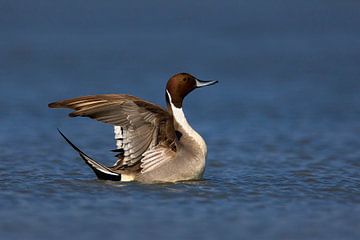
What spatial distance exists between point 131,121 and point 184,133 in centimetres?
77

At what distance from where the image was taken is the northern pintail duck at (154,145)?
30.0ft

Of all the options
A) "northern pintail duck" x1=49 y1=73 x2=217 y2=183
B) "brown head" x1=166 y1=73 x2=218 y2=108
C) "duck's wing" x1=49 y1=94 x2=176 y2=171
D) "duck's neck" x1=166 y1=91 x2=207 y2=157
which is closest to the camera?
"duck's wing" x1=49 y1=94 x2=176 y2=171

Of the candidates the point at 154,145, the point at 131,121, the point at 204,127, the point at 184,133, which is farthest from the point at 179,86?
the point at 204,127

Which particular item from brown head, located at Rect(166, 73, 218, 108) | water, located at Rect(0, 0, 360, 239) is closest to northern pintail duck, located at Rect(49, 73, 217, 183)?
brown head, located at Rect(166, 73, 218, 108)

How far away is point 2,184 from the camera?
9586 millimetres

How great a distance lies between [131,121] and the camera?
9148mm

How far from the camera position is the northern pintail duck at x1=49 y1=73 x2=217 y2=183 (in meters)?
9.13

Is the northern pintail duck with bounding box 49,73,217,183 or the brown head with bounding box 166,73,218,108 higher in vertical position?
the brown head with bounding box 166,73,218,108

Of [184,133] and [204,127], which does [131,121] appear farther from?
[204,127]

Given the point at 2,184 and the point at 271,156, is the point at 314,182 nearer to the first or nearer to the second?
the point at 271,156

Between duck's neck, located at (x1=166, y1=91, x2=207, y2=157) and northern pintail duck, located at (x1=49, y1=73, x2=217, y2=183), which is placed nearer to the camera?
northern pintail duck, located at (x1=49, y1=73, x2=217, y2=183)

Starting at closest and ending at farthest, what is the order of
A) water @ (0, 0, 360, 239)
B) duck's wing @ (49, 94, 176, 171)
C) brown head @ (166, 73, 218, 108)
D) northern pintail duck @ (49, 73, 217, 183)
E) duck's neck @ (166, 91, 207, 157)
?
water @ (0, 0, 360, 239) → duck's wing @ (49, 94, 176, 171) → northern pintail duck @ (49, 73, 217, 183) → duck's neck @ (166, 91, 207, 157) → brown head @ (166, 73, 218, 108)

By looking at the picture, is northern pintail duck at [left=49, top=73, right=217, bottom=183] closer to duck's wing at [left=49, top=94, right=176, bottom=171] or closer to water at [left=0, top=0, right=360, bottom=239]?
duck's wing at [left=49, top=94, right=176, bottom=171]

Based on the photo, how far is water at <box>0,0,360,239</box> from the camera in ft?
26.5
